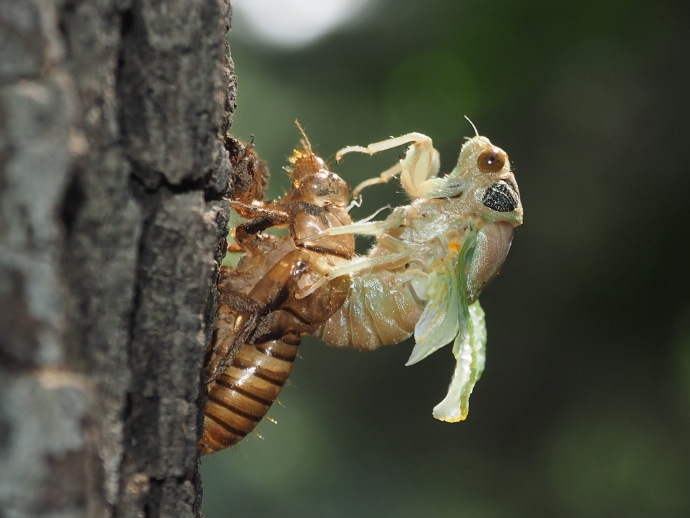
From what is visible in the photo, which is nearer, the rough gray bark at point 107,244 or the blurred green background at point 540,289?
the rough gray bark at point 107,244

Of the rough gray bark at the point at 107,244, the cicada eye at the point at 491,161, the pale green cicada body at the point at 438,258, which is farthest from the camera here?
the cicada eye at the point at 491,161

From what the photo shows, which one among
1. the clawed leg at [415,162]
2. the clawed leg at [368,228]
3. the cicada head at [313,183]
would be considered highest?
the clawed leg at [415,162]

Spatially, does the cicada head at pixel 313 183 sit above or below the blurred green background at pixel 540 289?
above

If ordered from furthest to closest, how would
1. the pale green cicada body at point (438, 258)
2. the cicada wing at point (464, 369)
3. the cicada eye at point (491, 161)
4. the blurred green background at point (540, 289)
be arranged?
1. the blurred green background at point (540, 289)
2. the cicada eye at point (491, 161)
3. the pale green cicada body at point (438, 258)
4. the cicada wing at point (464, 369)

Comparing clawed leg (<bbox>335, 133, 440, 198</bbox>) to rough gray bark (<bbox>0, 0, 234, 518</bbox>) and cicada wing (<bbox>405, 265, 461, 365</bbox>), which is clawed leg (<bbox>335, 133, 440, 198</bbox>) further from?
rough gray bark (<bbox>0, 0, 234, 518</bbox>)

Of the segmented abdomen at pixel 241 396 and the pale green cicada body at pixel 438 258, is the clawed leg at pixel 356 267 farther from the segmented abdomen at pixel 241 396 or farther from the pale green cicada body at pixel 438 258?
the segmented abdomen at pixel 241 396

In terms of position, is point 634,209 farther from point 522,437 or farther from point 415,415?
point 415,415

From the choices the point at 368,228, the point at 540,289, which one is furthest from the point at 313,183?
the point at 540,289

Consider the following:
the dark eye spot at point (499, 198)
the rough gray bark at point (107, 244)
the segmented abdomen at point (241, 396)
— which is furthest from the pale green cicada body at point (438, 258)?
the rough gray bark at point (107, 244)

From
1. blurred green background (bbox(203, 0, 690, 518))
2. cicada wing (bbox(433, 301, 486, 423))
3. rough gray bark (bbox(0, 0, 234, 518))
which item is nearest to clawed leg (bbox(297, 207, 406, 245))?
cicada wing (bbox(433, 301, 486, 423))
